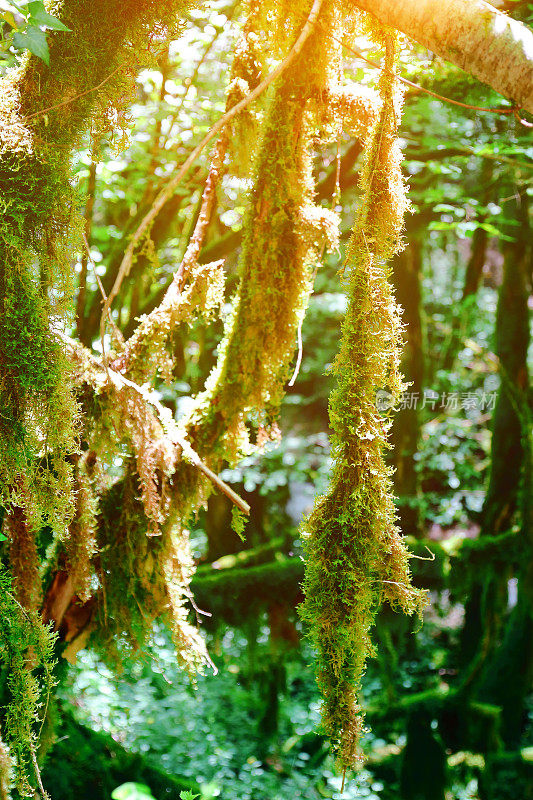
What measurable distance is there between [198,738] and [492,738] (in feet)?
8.66

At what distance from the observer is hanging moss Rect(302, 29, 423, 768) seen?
1.86 m

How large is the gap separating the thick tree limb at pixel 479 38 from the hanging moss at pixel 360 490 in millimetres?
317

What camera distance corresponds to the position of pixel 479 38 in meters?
1.39

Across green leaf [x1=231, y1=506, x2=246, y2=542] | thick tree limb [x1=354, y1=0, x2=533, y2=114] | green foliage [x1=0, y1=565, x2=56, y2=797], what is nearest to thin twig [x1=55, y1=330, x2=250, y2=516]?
green leaf [x1=231, y1=506, x2=246, y2=542]

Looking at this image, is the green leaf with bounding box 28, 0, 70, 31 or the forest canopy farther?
the forest canopy

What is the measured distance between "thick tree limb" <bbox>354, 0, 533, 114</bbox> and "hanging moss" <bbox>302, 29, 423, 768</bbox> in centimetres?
32

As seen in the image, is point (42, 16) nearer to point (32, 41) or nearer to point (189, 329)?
point (32, 41)

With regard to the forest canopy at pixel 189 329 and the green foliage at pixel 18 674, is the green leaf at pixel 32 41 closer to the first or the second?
the forest canopy at pixel 189 329

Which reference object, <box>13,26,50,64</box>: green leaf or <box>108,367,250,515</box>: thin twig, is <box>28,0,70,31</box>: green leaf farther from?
<box>108,367,250,515</box>: thin twig

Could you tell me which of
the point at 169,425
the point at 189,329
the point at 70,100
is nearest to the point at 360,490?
the point at 169,425

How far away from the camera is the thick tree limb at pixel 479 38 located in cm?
129

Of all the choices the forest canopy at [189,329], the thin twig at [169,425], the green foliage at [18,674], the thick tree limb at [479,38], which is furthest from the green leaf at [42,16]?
the green foliage at [18,674]

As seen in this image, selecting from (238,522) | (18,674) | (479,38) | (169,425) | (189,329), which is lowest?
(18,674)

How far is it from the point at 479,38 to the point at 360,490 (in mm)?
1291
